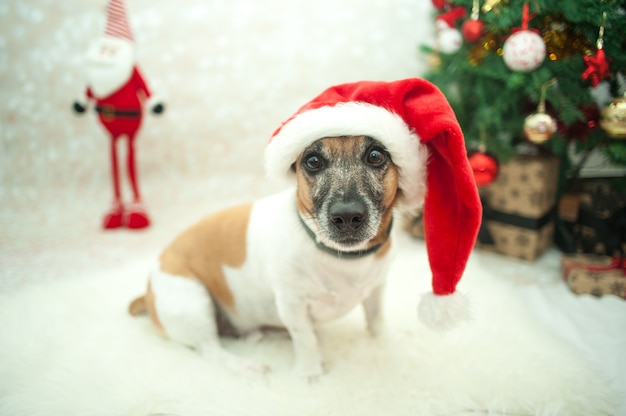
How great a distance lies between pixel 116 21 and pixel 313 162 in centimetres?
182

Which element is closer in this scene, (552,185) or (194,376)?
(194,376)

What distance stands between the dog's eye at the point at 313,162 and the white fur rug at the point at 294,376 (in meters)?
0.77

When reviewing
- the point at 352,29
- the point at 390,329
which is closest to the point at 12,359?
the point at 390,329

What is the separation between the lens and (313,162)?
1311 mm

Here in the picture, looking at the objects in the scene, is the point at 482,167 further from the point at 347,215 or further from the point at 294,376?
the point at 294,376

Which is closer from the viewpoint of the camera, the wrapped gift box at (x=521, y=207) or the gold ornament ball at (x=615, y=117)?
the gold ornament ball at (x=615, y=117)

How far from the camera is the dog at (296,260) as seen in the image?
1267 mm

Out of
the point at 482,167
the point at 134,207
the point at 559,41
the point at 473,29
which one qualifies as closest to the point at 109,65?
the point at 134,207

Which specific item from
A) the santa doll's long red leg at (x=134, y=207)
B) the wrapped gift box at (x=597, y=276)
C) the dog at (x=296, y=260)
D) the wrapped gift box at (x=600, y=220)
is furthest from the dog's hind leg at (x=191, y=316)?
the wrapped gift box at (x=600, y=220)

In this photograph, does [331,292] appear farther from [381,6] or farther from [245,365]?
[381,6]

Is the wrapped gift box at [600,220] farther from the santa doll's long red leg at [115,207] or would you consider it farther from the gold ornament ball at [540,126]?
the santa doll's long red leg at [115,207]

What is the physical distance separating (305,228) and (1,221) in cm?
246

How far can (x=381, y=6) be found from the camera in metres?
3.09

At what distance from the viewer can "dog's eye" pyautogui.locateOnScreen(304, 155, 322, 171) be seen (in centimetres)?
130
